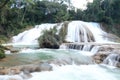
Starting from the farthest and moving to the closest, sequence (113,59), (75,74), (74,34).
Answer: (74,34) < (113,59) < (75,74)

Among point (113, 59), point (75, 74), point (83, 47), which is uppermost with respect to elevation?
point (83, 47)

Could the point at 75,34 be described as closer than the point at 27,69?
No

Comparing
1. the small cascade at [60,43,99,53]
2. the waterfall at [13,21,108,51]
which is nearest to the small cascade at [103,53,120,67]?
the small cascade at [60,43,99,53]

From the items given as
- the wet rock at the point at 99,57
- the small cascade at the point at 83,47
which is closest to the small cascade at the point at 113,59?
the wet rock at the point at 99,57

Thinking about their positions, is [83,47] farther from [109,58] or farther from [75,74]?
[75,74]

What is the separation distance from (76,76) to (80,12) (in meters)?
24.2

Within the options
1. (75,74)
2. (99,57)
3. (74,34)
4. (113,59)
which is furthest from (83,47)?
(75,74)

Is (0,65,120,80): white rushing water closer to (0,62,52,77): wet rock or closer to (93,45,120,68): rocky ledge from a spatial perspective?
(0,62,52,77): wet rock

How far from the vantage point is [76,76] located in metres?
10.3

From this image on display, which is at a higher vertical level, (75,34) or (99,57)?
(75,34)

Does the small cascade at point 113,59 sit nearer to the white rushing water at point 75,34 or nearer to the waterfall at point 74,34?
the waterfall at point 74,34

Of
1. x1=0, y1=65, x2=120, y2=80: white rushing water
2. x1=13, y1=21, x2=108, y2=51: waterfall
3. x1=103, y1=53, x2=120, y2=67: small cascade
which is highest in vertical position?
x1=13, y1=21, x2=108, y2=51: waterfall

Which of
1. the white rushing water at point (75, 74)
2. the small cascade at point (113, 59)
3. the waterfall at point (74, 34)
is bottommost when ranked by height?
the white rushing water at point (75, 74)

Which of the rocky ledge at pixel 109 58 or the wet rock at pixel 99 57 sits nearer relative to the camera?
the rocky ledge at pixel 109 58
